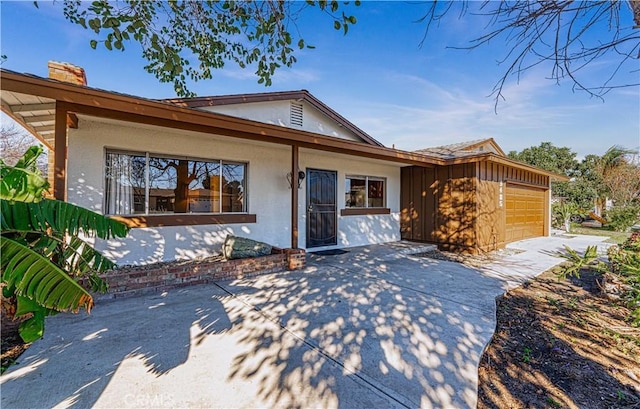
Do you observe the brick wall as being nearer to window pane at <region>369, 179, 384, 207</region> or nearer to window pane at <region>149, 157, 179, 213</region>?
window pane at <region>149, 157, 179, 213</region>

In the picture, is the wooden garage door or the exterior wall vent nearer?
the exterior wall vent

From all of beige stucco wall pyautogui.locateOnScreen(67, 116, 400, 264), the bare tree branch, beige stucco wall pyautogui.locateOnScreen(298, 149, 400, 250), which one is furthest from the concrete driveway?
beige stucco wall pyautogui.locateOnScreen(298, 149, 400, 250)

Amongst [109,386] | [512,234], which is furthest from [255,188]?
[512,234]

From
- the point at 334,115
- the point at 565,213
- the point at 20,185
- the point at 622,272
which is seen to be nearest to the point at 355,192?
the point at 334,115

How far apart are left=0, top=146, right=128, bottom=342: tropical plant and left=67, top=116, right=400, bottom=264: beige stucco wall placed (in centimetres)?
222

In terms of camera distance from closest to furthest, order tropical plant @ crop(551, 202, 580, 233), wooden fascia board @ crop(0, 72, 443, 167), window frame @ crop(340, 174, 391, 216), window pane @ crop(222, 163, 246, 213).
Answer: wooden fascia board @ crop(0, 72, 443, 167), window pane @ crop(222, 163, 246, 213), window frame @ crop(340, 174, 391, 216), tropical plant @ crop(551, 202, 580, 233)

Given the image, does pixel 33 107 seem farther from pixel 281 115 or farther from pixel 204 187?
pixel 281 115

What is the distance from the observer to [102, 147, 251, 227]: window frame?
5289mm

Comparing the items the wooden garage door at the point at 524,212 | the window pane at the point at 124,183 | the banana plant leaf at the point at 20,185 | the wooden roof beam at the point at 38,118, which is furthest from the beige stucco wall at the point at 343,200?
the banana plant leaf at the point at 20,185

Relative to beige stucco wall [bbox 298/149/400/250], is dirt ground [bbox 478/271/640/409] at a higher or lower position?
lower

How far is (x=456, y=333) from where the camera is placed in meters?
3.28

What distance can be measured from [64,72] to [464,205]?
9.65 m

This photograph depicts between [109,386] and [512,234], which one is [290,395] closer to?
[109,386]

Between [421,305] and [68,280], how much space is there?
12.9ft
